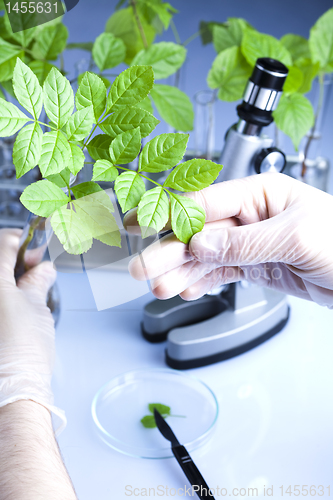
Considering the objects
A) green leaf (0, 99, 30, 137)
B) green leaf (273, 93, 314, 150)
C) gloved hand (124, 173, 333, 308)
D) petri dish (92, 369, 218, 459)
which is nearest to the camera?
green leaf (0, 99, 30, 137)

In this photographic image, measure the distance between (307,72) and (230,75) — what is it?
143 millimetres

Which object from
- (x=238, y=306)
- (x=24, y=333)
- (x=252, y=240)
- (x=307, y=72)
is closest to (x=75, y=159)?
(x=252, y=240)

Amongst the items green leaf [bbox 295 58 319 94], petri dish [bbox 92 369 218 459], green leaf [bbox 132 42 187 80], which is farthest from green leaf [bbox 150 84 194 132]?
petri dish [bbox 92 369 218 459]

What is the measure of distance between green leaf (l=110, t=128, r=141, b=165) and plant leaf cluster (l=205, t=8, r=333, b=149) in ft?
1.19

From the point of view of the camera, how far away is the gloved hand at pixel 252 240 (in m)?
0.37

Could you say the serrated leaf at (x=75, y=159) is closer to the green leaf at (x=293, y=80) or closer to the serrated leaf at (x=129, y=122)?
the serrated leaf at (x=129, y=122)

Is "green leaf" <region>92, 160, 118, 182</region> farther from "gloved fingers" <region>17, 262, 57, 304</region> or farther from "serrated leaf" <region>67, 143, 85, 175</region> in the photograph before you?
"gloved fingers" <region>17, 262, 57, 304</region>

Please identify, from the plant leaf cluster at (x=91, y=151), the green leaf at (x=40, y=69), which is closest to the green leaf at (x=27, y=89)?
the plant leaf cluster at (x=91, y=151)

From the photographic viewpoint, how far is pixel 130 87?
0.30 m

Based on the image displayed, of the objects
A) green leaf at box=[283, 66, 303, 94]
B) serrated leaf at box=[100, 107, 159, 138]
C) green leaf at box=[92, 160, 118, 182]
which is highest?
green leaf at box=[283, 66, 303, 94]

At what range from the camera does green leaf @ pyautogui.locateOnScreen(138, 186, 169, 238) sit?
0.98 ft

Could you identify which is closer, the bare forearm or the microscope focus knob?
the bare forearm

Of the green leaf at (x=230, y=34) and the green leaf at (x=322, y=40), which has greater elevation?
the green leaf at (x=322, y=40)

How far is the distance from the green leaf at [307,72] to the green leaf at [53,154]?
0.53 metres
